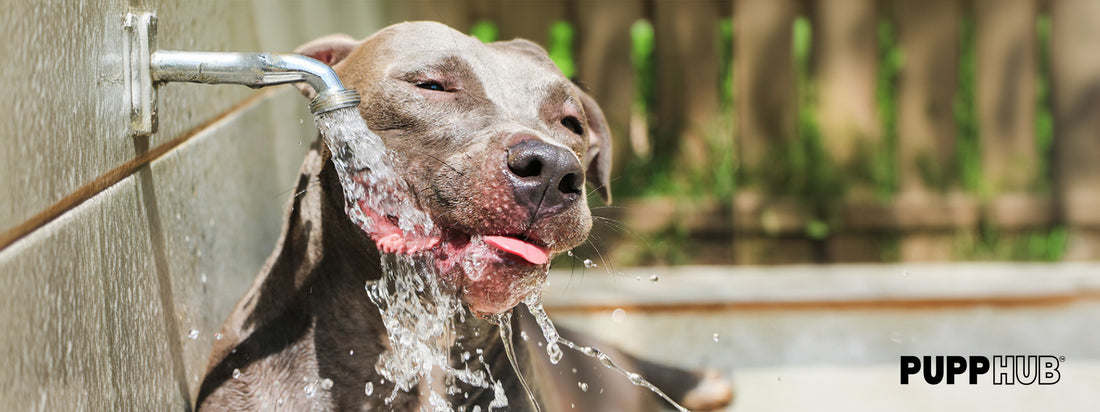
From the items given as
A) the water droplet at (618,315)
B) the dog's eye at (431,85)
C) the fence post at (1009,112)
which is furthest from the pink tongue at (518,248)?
the fence post at (1009,112)

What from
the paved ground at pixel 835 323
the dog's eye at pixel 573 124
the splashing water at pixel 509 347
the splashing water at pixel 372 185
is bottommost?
the paved ground at pixel 835 323

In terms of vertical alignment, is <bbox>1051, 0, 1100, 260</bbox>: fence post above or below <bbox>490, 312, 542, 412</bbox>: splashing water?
above

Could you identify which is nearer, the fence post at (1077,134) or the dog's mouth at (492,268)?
the dog's mouth at (492,268)

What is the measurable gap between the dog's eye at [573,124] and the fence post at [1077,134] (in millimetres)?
3737

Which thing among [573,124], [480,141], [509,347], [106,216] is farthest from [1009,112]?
[106,216]

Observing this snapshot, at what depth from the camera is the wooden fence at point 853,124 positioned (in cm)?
519

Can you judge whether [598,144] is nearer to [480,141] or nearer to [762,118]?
[480,141]

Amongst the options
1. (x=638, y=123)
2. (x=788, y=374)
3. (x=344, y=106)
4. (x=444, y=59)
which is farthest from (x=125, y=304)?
(x=638, y=123)

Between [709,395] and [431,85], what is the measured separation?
2.05 metres

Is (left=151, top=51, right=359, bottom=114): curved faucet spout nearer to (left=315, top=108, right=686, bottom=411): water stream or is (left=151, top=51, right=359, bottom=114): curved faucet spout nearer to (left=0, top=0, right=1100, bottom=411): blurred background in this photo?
(left=315, top=108, right=686, bottom=411): water stream

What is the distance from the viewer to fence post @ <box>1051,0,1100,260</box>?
5188mm

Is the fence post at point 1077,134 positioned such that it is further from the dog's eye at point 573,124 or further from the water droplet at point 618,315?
the dog's eye at point 573,124

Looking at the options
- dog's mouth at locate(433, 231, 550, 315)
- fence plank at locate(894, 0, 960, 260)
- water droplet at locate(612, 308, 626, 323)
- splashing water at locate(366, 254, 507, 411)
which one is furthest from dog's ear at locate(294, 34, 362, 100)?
fence plank at locate(894, 0, 960, 260)

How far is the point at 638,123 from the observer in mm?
5316
